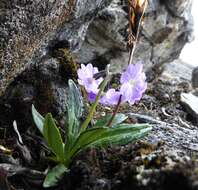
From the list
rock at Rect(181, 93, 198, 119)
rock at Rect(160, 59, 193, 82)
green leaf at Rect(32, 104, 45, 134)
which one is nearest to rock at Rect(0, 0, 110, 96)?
green leaf at Rect(32, 104, 45, 134)

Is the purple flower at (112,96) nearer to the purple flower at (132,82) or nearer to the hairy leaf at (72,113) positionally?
the purple flower at (132,82)

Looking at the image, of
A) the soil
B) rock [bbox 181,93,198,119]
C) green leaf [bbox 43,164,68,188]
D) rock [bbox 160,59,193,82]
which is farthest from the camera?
rock [bbox 160,59,193,82]

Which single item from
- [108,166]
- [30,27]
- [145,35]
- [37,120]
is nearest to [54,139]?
[37,120]

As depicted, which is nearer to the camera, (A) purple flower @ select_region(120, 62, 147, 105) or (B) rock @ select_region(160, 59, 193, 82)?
(A) purple flower @ select_region(120, 62, 147, 105)

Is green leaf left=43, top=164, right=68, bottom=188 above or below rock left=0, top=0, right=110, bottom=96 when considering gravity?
below

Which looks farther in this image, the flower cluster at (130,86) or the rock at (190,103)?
the rock at (190,103)

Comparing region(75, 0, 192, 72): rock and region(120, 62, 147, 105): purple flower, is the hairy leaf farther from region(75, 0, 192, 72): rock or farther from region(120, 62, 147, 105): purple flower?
region(75, 0, 192, 72): rock

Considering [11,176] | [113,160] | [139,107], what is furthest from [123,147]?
[139,107]

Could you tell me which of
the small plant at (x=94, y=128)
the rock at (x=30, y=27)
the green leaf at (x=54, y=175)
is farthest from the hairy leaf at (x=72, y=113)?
the rock at (x=30, y=27)
